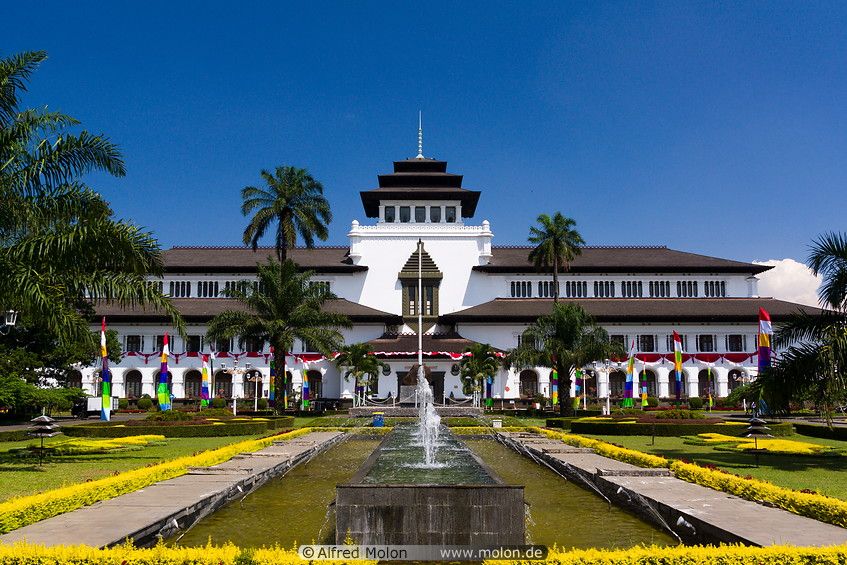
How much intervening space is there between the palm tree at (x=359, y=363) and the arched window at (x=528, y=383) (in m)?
12.8

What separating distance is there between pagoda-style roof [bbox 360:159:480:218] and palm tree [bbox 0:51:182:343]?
4815 centimetres

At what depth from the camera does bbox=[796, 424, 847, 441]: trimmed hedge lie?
30484mm

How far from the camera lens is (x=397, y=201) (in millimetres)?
69125

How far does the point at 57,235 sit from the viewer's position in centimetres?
1800

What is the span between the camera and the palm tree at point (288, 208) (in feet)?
165

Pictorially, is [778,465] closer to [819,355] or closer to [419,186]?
[819,355]

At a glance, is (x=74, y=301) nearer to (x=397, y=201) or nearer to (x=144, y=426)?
(x=144, y=426)

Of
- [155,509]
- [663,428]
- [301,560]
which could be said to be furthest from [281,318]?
[301,560]

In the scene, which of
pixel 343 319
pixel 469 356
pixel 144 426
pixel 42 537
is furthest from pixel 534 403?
pixel 42 537

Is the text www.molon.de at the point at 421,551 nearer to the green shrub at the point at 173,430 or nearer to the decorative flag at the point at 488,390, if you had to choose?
the green shrub at the point at 173,430

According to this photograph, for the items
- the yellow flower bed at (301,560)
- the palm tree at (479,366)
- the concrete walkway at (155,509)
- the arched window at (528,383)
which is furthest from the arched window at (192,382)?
the yellow flower bed at (301,560)

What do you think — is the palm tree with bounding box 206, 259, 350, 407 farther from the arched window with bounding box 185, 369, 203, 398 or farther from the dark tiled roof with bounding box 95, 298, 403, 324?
the arched window with bounding box 185, 369, 203, 398

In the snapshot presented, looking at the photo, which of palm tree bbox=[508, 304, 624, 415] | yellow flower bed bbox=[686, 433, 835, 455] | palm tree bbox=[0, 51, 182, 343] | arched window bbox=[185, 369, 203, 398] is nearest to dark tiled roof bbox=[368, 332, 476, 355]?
palm tree bbox=[508, 304, 624, 415]

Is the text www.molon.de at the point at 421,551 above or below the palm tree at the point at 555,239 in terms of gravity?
below
